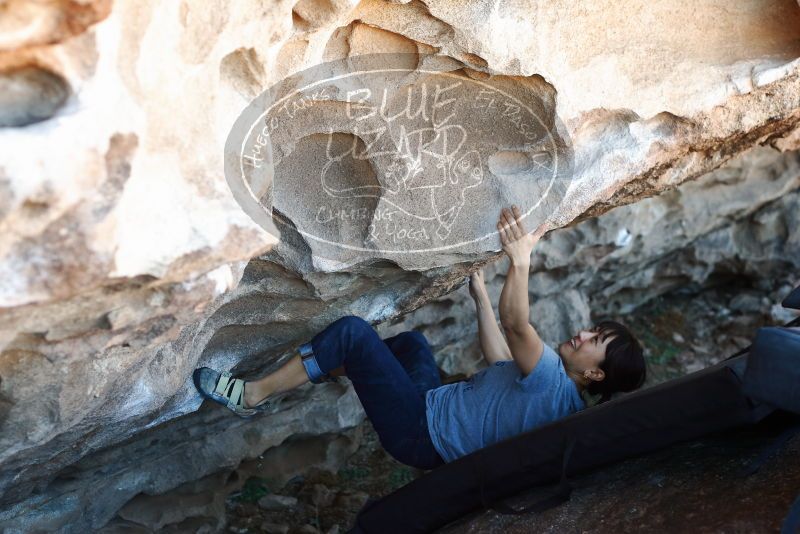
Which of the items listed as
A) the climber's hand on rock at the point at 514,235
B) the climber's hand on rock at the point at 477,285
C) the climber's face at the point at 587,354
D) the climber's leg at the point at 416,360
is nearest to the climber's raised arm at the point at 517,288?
the climber's hand on rock at the point at 514,235

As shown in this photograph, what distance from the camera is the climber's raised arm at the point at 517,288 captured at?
1868 millimetres

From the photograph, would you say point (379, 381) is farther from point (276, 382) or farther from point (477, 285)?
point (477, 285)

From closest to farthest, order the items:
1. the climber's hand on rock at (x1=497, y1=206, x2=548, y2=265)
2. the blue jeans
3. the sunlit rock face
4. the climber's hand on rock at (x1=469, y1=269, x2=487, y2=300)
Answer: the sunlit rock face → the climber's hand on rock at (x1=497, y1=206, x2=548, y2=265) → the blue jeans → the climber's hand on rock at (x1=469, y1=269, x2=487, y2=300)

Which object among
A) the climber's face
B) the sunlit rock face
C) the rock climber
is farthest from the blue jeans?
the climber's face

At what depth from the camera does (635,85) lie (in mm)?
1858

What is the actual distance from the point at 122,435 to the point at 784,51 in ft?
5.82

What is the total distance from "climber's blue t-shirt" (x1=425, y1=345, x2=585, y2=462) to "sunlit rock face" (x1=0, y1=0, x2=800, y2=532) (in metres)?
0.27

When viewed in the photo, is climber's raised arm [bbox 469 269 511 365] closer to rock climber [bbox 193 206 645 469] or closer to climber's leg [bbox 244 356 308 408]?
rock climber [bbox 193 206 645 469]

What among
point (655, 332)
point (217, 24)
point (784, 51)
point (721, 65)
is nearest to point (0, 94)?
point (217, 24)

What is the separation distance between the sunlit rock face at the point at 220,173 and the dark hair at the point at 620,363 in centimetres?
31

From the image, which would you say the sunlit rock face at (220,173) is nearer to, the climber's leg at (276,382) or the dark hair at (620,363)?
the climber's leg at (276,382)

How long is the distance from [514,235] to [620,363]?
16.1 inches

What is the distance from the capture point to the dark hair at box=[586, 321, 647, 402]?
1.99 meters

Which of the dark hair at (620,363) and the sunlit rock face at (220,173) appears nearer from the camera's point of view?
the sunlit rock face at (220,173)
